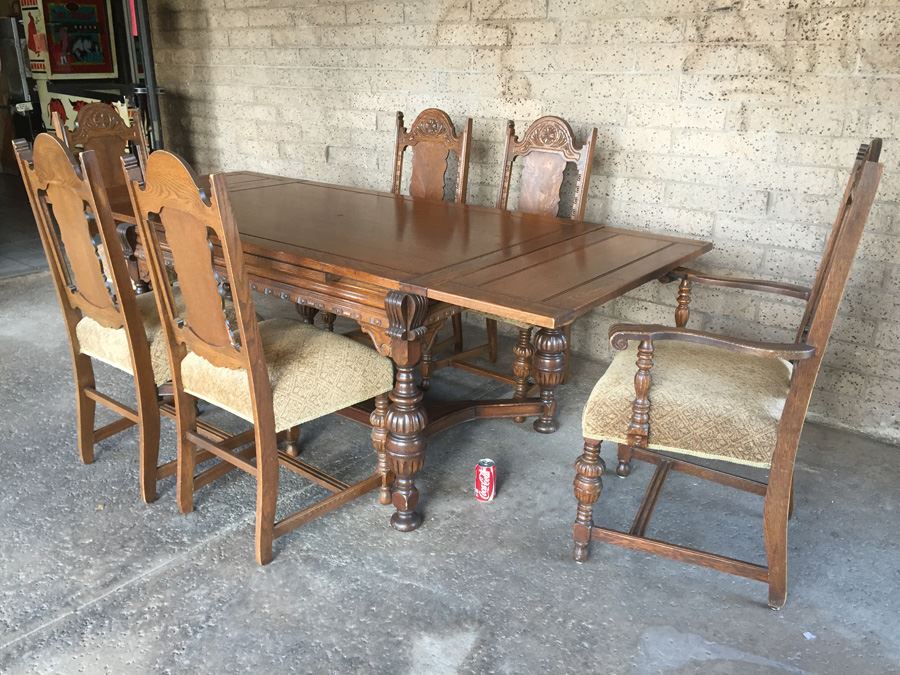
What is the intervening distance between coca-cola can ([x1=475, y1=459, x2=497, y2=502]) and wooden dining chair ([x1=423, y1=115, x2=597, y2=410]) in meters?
0.59

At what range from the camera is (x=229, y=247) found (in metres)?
1.72

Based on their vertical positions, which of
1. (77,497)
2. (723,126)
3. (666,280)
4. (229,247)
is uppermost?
(723,126)

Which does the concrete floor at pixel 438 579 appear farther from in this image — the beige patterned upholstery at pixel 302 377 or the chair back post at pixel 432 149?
the chair back post at pixel 432 149

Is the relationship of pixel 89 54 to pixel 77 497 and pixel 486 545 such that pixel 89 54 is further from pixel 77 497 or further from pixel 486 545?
pixel 486 545

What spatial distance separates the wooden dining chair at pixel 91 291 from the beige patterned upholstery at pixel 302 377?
242 millimetres

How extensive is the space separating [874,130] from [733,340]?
4.52 feet

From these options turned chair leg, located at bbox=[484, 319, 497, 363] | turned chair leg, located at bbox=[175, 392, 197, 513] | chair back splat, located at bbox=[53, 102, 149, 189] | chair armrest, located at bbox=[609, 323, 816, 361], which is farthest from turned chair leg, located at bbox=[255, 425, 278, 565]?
chair back splat, located at bbox=[53, 102, 149, 189]

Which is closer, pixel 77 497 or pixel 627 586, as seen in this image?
pixel 627 586

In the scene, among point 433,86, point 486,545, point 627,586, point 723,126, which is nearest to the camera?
point 627,586

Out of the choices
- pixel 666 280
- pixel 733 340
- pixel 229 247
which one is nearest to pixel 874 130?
pixel 666 280

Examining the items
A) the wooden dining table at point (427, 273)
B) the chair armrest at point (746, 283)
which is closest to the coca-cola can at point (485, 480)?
the wooden dining table at point (427, 273)

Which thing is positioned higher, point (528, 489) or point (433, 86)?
point (433, 86)

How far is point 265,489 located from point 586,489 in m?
0.87

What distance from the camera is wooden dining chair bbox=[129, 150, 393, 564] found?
177 centimetres
